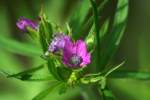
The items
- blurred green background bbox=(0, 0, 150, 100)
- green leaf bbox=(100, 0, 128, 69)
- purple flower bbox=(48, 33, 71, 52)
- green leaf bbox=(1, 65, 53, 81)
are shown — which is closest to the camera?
purple flower bbox=(48, 33, 71, 52)

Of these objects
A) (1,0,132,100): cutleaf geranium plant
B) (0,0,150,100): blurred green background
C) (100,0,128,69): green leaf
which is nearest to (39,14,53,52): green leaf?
(1,0,132,100): cutleaf geranium plant

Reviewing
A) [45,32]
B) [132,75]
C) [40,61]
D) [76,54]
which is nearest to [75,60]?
[76,54]

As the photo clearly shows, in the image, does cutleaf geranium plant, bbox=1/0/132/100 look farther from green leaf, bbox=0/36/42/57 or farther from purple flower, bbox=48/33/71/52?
green leaf, bbox=0/36/42/57

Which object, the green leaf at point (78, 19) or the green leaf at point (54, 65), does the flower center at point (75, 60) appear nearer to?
the green leaf at point (54, 65)

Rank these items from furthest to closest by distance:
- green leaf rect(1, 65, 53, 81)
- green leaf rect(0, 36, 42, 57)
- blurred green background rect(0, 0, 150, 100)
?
blurred green background rect(0, 0, 150, 100)
green leaf rect(0, 36, 42, 57)
green leaf rect(1, 65, 53, 81)

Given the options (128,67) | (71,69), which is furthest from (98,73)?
(128,67)

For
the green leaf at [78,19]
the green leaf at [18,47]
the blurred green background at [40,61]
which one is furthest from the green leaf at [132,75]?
the blurred green background at [40,61]

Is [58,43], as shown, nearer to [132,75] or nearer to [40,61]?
[132,75]
